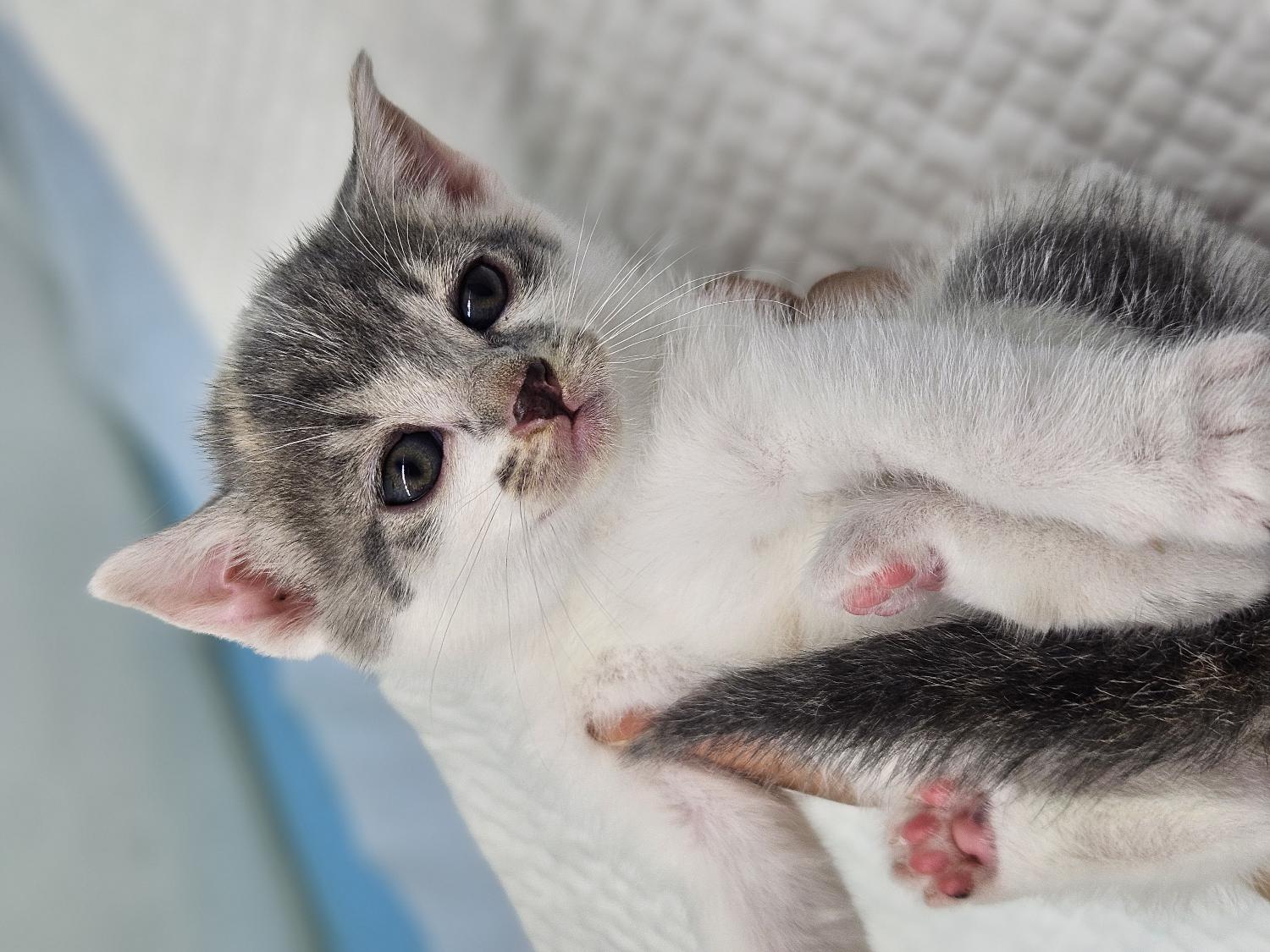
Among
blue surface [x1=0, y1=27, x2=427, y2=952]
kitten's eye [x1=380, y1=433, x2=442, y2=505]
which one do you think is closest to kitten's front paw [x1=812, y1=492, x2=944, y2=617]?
kitten's eye [x1=380, y1=433, x2=442, y2=505]

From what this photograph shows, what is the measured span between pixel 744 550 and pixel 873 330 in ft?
0.80

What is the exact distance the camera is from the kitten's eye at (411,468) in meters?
0.86

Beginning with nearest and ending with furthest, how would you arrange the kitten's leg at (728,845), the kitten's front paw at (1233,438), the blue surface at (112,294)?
the kitten's front paw at (1233,438) < the kitten's leg at (728,845) < the blue surface at (112,294)

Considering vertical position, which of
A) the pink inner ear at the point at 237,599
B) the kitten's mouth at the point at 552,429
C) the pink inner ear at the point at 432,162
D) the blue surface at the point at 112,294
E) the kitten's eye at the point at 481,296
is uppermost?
the pink inner ear at the point at 432,162

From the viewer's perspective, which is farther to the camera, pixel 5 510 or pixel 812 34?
pixel 5 510

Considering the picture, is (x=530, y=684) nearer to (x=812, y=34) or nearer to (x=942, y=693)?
(x=942, y=693)

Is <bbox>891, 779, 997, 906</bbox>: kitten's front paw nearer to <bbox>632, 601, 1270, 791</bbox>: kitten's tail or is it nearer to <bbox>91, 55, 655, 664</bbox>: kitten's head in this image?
<bbox>632, 601, 1270, 791</bbox>: kitten's tail

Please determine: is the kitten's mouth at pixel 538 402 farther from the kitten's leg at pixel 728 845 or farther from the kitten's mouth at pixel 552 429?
the kitten's leg at pixel 728 845

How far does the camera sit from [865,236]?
1.30m

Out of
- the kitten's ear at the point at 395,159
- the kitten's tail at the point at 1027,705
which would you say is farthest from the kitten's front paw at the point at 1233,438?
the kitten's ear at the point at 395,159

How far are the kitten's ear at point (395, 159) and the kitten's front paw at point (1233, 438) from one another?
0.81 metres

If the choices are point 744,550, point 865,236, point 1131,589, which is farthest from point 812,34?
point 1131,589

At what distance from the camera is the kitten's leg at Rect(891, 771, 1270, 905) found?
0.71 metres

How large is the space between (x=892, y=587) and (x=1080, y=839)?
31 cm
